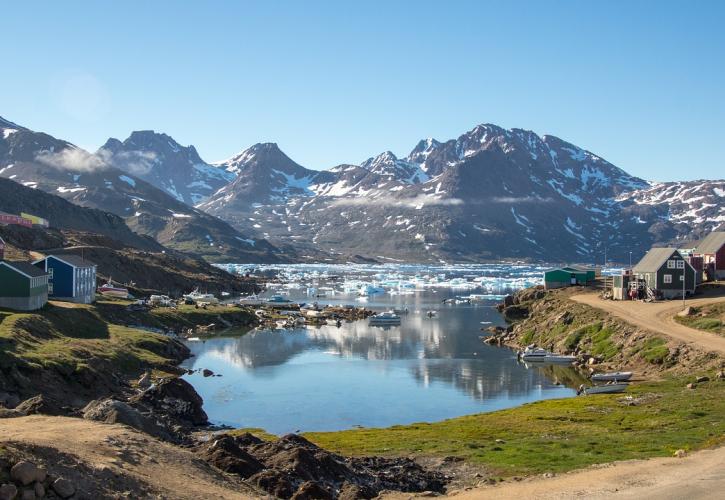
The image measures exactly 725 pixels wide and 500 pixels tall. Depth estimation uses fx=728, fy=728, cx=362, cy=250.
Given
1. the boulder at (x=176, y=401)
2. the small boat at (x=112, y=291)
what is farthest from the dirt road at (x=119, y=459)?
the small boat at (x=112, y=291)

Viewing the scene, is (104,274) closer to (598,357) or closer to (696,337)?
(598,357)

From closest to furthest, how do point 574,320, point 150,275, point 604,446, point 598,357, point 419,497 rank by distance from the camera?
point 419,497 → point 604,446 → point 598,357 → point 574,320 → point 150,275

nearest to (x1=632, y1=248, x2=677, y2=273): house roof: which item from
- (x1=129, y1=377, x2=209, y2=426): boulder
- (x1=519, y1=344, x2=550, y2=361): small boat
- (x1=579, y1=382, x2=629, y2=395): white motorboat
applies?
(x1=519, y1=344, x2=550, y2=361): small boat

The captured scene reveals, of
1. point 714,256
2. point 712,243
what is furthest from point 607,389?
point 712,243

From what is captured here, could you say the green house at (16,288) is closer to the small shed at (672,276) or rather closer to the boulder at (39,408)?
the boulder at (39,408)

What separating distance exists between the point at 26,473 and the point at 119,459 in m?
4.73

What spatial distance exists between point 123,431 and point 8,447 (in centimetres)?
694

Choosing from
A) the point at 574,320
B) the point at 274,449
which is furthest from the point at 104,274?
the point at 274,449

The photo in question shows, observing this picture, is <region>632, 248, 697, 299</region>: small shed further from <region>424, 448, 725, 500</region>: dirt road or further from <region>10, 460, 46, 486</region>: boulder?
<region>10, 460, 46, 486</region>: boulder

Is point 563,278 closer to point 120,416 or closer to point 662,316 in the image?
point 662,316

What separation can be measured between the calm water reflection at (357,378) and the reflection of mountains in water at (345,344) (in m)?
0.12

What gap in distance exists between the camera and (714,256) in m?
96.9

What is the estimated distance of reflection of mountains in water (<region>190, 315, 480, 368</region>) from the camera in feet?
276

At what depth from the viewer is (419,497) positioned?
2850cm
